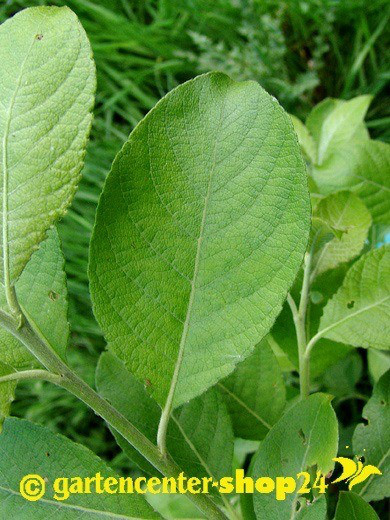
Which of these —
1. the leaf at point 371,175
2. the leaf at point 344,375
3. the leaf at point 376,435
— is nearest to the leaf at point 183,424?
the leaf at point 376,435

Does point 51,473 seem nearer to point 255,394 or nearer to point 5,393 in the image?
point 5,393

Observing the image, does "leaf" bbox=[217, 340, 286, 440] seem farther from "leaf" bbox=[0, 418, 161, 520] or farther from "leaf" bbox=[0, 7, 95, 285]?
"leaf" bbox=[0, 7, 95, 285]

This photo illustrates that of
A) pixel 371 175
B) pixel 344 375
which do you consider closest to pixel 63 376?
pixel 371 175

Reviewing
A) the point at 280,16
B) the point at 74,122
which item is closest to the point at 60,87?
the point at 74,122

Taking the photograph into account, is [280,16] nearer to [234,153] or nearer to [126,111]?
[126,111]

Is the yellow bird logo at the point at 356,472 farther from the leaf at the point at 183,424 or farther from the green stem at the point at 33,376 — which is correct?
the green stem at the point at 33,376

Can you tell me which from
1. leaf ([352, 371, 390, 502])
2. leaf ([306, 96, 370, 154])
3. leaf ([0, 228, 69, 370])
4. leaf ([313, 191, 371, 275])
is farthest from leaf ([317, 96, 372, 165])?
leaf ([0, 228, 69, 370])
